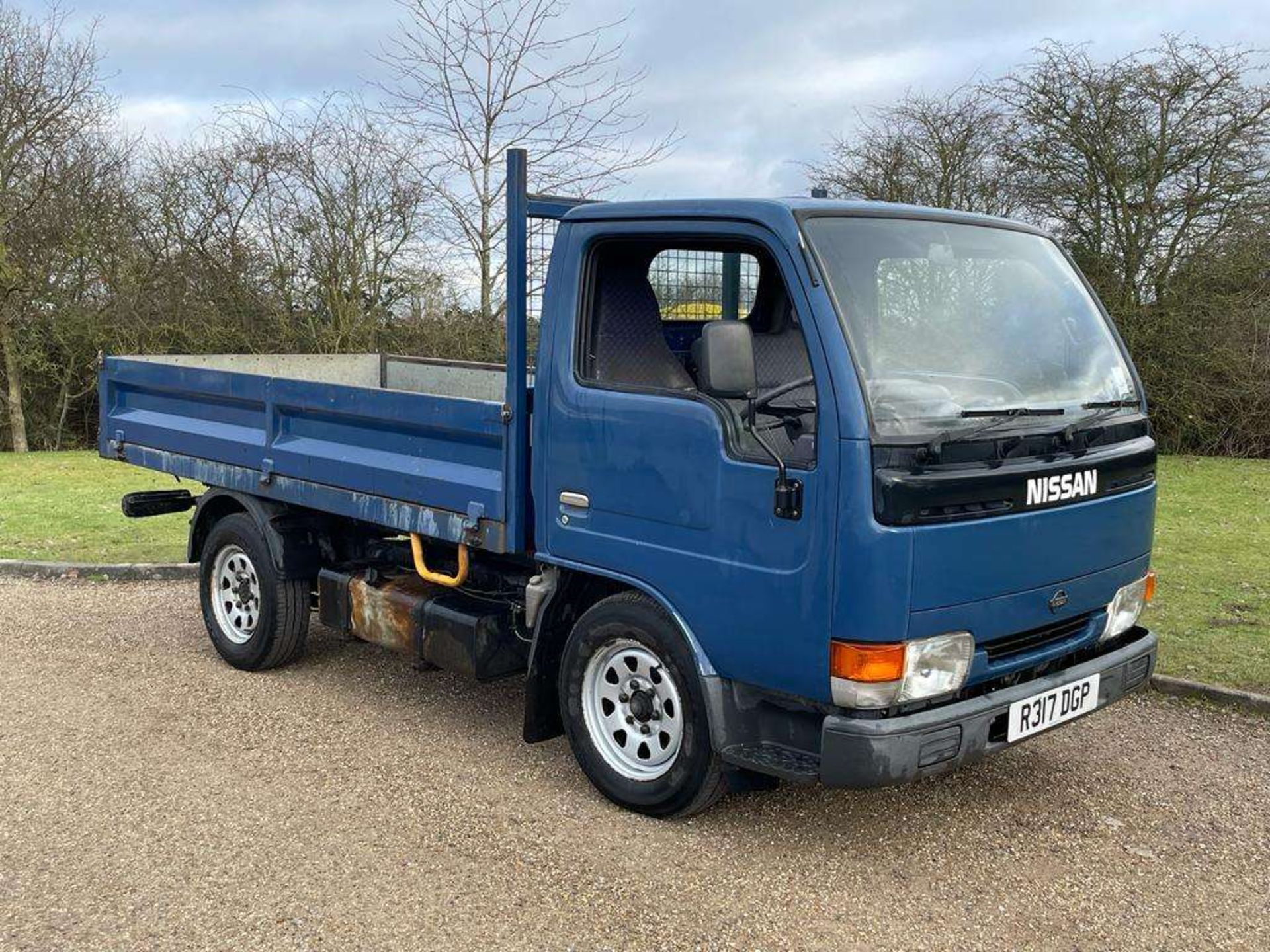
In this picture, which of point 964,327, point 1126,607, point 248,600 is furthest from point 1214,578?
point 248,600

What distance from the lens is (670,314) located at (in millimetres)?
4852

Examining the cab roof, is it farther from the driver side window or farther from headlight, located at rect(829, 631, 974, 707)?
headlight, located at rect(829, 631, 974, 707)

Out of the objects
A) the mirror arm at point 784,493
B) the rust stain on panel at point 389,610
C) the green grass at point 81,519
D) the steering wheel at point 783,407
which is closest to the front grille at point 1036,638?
the mirror arm at point 784,493

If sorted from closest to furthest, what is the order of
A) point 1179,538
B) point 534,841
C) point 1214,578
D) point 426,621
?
point 534,841
point 426,621
point 1214,578
point 1179,538

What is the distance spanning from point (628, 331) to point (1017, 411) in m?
1.48

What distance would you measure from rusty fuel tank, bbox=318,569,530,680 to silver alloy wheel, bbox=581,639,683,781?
0.64 meters

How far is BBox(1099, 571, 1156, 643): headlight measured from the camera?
446 centimetres

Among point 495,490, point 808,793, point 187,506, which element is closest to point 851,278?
point 495,490

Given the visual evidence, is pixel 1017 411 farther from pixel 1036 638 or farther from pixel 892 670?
pixel 892 670

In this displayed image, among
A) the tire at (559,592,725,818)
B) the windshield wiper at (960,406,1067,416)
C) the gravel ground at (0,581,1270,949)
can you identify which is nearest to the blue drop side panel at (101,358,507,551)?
the tire at (559,592,725,818)

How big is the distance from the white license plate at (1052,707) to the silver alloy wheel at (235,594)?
4.01 meters

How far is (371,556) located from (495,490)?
1.56 metres

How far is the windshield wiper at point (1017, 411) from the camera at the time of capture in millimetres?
3887

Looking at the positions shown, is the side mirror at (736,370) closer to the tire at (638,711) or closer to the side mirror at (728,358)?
the side mirror at (728,358)
